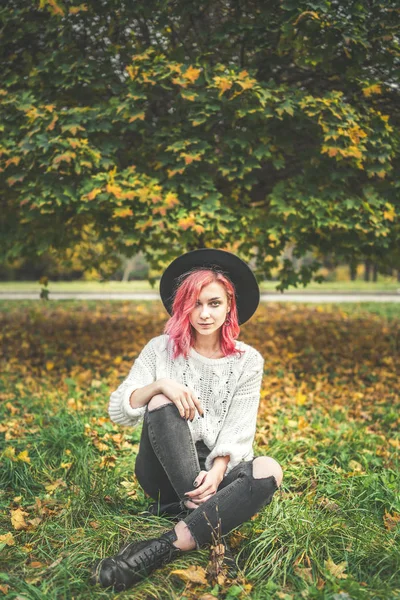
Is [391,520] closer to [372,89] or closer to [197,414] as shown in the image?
[197,414]

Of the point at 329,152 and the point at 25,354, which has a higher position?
the point at 329,152

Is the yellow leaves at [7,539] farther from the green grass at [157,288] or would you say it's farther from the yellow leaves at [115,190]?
the green grass at [157,288]

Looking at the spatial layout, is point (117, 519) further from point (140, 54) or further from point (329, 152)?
point (140, 54)

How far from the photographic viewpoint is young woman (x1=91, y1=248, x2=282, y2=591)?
7.25ft

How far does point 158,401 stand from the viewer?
2316 mm

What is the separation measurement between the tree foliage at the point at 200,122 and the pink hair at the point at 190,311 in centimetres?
208

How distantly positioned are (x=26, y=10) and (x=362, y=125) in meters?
3.35

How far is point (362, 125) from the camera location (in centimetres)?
474

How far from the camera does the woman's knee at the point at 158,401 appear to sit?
2309mm

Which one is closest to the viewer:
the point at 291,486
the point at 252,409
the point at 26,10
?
the point at 252,409

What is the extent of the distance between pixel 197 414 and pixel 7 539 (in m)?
1.03

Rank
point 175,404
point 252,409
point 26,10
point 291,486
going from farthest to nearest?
point 26,10
point 291,486
point 252,409
point 175,404

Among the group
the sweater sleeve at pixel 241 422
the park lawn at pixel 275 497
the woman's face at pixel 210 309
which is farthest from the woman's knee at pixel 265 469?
the woman's face at pixel 210 309

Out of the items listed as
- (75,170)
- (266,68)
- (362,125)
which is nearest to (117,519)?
(75,170)
